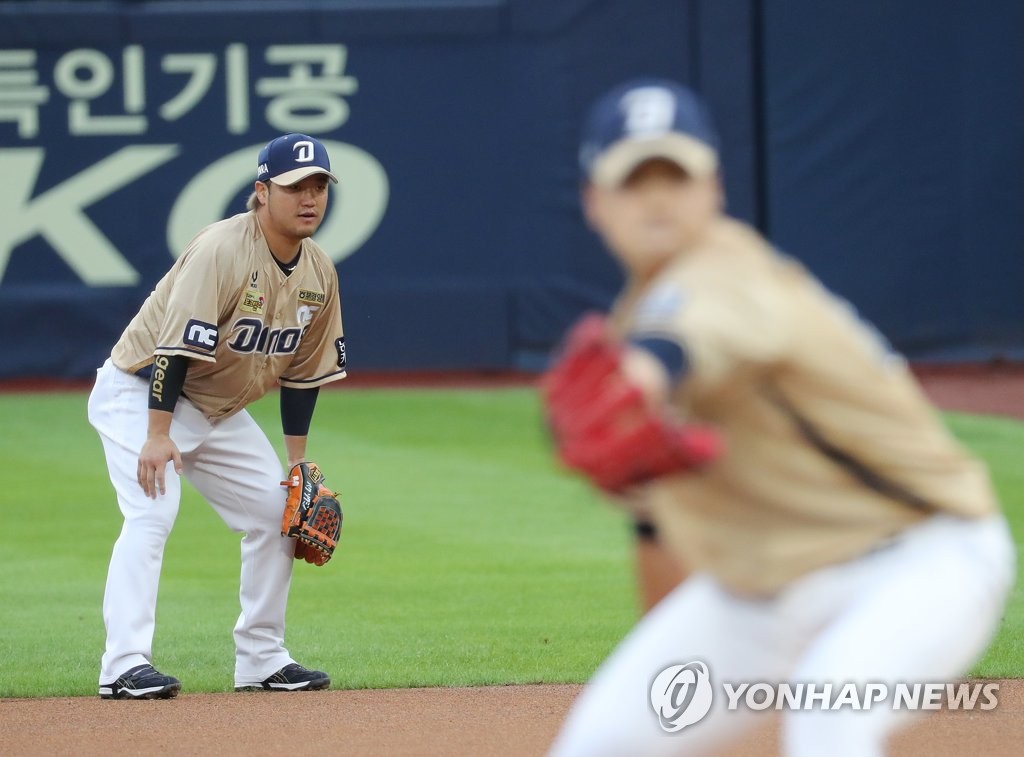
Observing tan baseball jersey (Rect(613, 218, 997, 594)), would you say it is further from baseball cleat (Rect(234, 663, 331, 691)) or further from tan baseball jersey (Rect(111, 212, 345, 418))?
baseball cleat (Rect(234, 663, 331, 691))

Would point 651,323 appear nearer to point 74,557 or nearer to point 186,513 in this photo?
point 74,557

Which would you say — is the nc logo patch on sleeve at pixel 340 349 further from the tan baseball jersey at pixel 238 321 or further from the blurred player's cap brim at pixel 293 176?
the blurred player's cap brim at pixel 293 176

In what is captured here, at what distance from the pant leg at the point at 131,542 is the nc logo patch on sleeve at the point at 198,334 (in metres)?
0.44

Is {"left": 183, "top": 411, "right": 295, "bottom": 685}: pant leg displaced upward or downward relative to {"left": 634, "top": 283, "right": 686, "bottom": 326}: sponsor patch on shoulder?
downward

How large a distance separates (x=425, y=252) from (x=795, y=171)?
3.89 metres

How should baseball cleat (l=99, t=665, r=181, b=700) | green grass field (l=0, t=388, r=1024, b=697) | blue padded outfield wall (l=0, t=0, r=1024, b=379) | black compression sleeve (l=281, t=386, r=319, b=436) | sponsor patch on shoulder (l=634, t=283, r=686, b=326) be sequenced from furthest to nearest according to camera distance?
blue padded outfield wall (l=0, t=0, r=1024, b=379) → green grass field (l=0, t=388, r=1024, b=697) → black compression sleeve (l=281, t=386, r=319, b=436) → baseball cleat (l=99, t=665, r=181, b=700) → sponsor patch on shoulder (l=634, t=283, r=686, b=326)

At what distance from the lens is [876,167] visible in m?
16.0

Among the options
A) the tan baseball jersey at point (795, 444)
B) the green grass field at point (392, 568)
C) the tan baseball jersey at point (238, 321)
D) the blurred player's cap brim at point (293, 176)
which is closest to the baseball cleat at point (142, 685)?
the green grass field at point (392, 568)

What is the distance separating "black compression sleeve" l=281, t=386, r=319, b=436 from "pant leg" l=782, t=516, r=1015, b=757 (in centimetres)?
339

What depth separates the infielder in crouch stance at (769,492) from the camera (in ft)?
8.20

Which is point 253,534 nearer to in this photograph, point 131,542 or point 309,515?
point 309,515

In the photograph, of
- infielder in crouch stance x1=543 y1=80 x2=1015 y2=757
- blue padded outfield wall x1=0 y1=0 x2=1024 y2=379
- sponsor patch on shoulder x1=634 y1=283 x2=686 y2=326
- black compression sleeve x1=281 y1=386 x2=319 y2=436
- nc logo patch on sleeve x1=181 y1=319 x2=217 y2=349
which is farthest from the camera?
blue padded outfield wall x1=0 y1=0 x2=1024 y2=379

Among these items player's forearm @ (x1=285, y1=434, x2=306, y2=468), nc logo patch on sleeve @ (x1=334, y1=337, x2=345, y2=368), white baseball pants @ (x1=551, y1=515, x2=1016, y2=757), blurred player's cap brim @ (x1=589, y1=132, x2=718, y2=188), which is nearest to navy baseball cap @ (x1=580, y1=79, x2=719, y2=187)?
blurred player's cap brim @ (x1=589, y1=132, x2=718, y2=188)

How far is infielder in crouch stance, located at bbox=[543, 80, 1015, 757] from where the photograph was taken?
2500 mm
